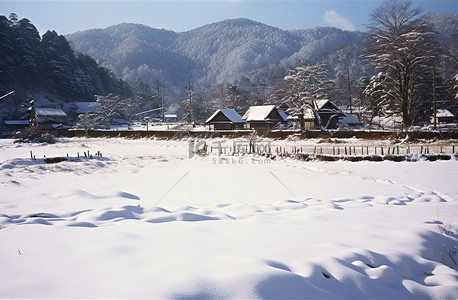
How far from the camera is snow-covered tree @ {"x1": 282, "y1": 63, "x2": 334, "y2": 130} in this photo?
116 feet

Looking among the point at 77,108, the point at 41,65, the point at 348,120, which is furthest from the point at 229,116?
the point at 41,65

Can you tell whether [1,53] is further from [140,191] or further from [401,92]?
[401,92]

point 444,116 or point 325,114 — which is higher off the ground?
point 325,114

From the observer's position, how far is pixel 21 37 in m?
67.1

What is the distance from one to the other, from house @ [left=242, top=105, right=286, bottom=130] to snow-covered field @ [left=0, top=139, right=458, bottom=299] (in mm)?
34053

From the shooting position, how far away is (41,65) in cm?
7112

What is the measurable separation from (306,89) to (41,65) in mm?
70957

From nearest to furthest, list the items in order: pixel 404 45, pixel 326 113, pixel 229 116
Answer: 1. pixel 404 45
2. pixel 326 113
3. pixel 229 116

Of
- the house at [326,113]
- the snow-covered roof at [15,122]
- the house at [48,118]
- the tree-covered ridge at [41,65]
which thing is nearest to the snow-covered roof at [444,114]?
the house at [326,113]

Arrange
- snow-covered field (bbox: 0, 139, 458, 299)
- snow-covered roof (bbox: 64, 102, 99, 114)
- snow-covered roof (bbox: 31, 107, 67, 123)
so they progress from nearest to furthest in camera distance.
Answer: snow-covered field (bbox: 0, 139, 458, 299)
snow-covered roof (bbox: 31, 107, 67, 123)
snow-covered roof (bbox: 64, 102, 99, 114)

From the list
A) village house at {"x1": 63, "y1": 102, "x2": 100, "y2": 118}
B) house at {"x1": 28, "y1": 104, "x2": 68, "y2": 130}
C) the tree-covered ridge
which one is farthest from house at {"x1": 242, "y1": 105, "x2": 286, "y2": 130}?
the tree-covered ridge

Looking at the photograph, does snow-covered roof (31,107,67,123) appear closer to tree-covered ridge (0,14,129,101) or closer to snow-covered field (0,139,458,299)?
tree-covered ridge (0,14,129,101)

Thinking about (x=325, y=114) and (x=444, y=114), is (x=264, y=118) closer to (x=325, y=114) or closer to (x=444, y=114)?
(x=325, y=114)

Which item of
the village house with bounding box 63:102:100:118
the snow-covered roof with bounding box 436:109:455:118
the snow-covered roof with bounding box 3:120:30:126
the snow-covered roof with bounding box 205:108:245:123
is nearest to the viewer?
the snow-covered roof with bounding box 205:108:245:123
